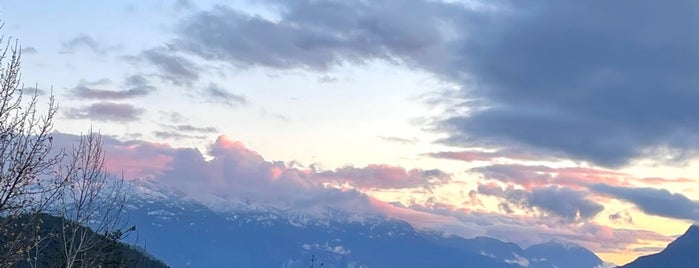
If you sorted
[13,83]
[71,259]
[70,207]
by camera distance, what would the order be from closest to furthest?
[13,83], [71,259], [70,207]

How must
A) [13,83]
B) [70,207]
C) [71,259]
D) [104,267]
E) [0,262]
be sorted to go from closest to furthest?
[0,262]
[13,83]
[71,259]
[70,207]
[104,267]

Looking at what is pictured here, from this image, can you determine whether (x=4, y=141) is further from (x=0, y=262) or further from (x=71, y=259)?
(x=71, y=259)

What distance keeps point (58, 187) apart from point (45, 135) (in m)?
1.80

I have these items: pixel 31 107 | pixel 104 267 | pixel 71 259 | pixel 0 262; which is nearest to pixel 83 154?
pixel 71 259

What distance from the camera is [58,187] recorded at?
25344 mm

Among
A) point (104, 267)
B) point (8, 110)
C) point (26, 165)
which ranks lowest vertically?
point (104, 267)

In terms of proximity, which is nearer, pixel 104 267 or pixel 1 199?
pixel 1 199

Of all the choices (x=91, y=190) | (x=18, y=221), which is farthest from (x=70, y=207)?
(x=18, y=221)

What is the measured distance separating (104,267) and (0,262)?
27710 mm

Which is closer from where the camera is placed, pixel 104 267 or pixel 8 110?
pixel 8 110

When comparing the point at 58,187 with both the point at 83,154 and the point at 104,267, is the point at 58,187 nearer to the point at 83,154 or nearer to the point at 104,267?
the point at 83,154

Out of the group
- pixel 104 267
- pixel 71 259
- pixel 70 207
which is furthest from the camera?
pixel 104 267

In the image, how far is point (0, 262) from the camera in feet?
75.9

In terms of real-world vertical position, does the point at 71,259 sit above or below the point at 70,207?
below
